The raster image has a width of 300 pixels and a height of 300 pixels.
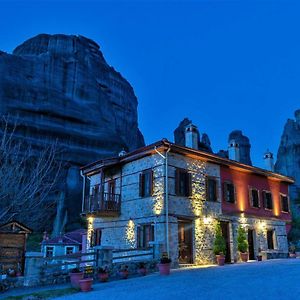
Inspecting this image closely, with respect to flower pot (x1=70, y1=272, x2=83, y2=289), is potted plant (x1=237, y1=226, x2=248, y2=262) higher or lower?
higher

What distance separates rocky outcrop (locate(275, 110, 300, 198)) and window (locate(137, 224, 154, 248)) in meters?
55.8

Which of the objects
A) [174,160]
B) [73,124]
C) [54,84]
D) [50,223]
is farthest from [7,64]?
[174,160]

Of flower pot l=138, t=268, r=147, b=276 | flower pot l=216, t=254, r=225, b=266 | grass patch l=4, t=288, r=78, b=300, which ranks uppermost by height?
flower pot l=216, t=254, r=225, b=266

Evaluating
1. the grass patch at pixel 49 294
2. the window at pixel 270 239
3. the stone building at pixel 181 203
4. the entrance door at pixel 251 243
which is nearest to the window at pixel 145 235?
the stone building at pixel 181 203

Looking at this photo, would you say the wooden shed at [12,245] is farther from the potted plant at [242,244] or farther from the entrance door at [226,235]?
the potted plant at [242,244]

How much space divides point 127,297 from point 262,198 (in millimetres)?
16872

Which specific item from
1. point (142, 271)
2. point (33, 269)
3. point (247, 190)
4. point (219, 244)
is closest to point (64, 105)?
point (247, 190)

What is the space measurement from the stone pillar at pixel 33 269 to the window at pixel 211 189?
33.8 ft

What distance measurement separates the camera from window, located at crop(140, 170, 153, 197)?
18594 mm

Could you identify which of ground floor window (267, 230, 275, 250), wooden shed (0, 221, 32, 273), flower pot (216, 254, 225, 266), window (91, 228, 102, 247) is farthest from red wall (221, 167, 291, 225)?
wooden shed (0, 221, 32, 273)

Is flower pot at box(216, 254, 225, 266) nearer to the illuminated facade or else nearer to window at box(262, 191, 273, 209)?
the illuminated facade

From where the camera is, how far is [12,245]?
16.7 metres

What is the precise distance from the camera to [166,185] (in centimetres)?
1752

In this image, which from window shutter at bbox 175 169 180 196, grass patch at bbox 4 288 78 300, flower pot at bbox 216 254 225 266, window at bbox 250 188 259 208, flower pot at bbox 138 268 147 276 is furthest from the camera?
window at bbox 250 188 259 208
